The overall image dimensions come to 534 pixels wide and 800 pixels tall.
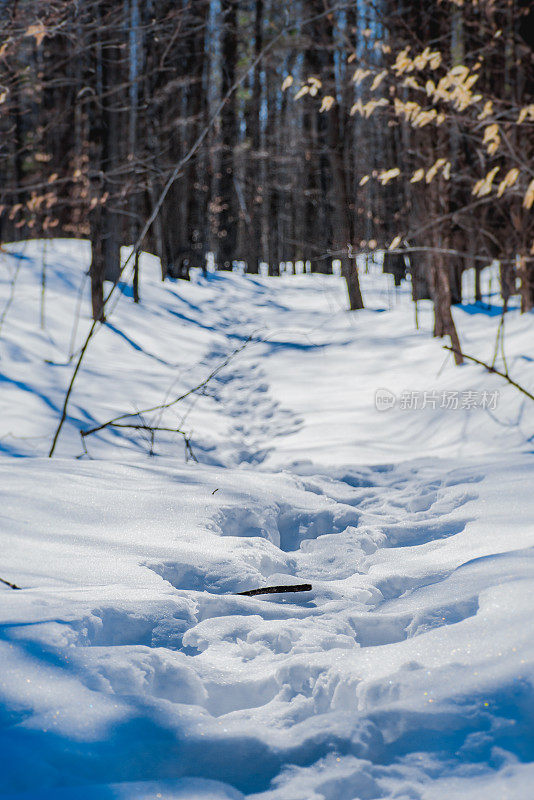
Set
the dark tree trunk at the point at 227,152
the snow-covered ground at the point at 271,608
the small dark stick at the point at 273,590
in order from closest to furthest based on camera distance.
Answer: the snow-covered ground at the point at 271,608, the small dark stick at the point at 273,590, the dark tree trunk at the point at 227,152

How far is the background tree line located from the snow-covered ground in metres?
0.95

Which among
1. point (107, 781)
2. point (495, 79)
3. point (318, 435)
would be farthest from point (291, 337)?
point (107, 781)

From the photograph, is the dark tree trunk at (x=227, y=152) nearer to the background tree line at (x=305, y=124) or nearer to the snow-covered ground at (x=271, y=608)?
the background tree line at (x=305, y=124)

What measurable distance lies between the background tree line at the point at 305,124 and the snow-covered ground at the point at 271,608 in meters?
0.95

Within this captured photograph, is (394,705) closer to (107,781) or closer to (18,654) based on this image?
(107,781)

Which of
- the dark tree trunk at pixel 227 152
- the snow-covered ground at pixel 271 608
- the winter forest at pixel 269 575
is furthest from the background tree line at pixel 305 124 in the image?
the snow-covered ground at pixel 271 608

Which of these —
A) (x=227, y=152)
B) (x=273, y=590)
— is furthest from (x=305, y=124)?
(x=273, y=590)

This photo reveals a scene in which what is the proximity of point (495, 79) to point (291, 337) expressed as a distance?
20.6 feet

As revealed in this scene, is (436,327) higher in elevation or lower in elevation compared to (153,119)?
lower

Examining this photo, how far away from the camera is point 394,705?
136cm

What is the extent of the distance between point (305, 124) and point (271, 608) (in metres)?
25.0

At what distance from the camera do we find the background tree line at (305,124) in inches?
191

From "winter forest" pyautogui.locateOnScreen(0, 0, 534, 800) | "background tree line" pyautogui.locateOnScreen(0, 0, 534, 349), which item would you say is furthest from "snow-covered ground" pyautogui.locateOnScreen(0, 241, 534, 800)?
"background tree line" pyautogui.locateOnScreen(0, 0, 534, 349)

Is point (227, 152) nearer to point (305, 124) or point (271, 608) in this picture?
point (305, 124)
